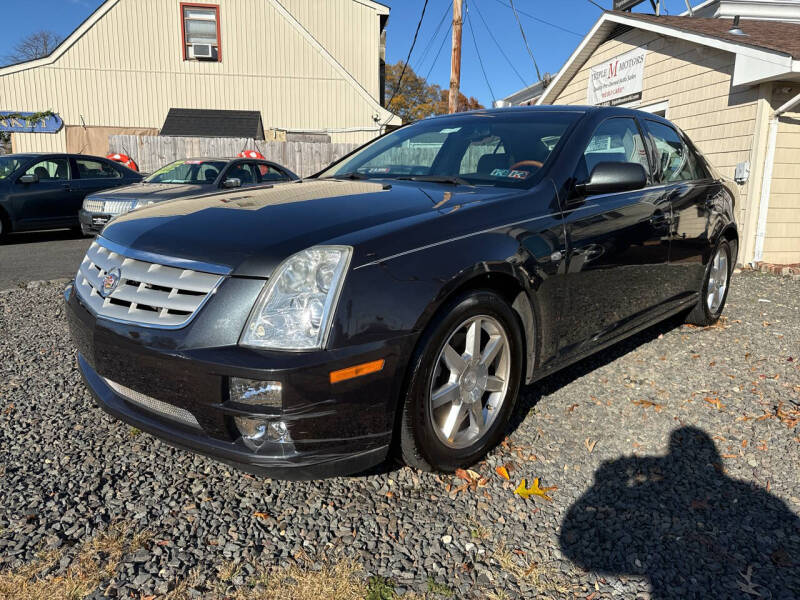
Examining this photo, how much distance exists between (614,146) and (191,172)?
844 centimetres

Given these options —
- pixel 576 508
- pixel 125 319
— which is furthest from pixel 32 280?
pixel 576 508

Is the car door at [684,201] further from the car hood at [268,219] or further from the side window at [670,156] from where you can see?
the car hood at [268,219]

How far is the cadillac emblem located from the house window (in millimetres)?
20333

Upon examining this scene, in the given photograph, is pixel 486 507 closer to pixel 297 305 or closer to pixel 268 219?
pixel 297 305

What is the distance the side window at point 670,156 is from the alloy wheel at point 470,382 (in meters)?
2.11

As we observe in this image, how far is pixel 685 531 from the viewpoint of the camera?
7.88 ft

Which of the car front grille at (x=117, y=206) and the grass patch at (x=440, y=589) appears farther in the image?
the car front grille at (x=117, y=206)

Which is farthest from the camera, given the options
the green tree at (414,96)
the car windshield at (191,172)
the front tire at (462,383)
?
the green tree at (414,96)

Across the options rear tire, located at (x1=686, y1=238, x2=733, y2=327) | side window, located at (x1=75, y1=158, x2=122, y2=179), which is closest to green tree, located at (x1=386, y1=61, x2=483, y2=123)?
side window, located at (x1=75, y1=158, x2=122, y2=179)

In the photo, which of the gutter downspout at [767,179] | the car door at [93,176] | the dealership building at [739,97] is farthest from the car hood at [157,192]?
the gutter downspout at [767,179]

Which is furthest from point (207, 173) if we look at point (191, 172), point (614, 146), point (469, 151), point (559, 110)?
point (614, 146)

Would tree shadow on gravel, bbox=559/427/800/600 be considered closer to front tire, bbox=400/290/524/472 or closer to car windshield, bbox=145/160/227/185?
front tire, bbox=400/290/524/472

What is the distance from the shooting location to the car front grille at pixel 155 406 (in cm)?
228

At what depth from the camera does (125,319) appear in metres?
2.33
